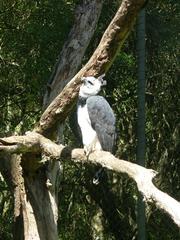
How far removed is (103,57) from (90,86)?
0.23 meters

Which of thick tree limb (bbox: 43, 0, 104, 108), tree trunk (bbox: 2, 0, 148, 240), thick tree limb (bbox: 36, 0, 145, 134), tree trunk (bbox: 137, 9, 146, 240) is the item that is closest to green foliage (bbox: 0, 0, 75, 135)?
thick tree limb (bbox: 43, 0, 104, 108)

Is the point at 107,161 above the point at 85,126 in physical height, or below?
below

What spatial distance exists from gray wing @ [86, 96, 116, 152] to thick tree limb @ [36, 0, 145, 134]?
0.17 metres

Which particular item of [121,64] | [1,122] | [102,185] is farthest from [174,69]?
[1,122]

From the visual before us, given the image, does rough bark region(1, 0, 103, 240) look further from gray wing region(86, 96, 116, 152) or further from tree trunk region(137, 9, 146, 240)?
gray wing region(86, 96, 116, 152)

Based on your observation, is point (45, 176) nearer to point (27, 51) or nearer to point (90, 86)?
point (90, 86)

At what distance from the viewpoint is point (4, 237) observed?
276 inches

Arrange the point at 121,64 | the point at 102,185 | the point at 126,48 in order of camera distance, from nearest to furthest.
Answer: the point at 121,64 → the point at 126,48 → the point at 102,185

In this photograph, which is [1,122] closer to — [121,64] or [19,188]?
[121,64]

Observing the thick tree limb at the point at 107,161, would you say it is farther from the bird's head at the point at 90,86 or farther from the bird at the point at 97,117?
the bird's head at the point at 90,86

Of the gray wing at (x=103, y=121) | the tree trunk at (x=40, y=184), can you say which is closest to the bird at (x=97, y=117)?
the gray wing at (x=103, y=121)

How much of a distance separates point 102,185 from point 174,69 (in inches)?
57.3

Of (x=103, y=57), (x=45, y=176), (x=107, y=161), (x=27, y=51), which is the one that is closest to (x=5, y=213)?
(x=27, y=51)

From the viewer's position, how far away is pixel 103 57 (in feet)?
11.4
